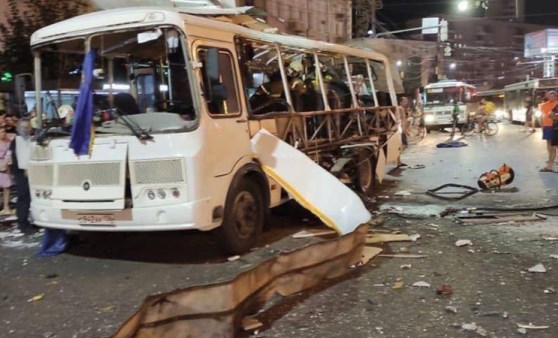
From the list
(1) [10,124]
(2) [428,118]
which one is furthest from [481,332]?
(2) [428,118]

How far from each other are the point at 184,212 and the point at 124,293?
3.14 feet

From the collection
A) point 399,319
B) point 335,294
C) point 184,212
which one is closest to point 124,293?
point 184,212

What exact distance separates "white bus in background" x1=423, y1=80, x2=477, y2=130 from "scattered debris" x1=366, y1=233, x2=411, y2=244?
2495cm

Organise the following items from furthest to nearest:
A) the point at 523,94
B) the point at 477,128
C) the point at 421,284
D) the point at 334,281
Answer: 1. the point at 523,94
2. the point at 477,128
3. the point at 334,281
4. the point at 421,284

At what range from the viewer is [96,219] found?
6082mm

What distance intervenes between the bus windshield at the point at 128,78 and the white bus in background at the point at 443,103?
87.1 feet

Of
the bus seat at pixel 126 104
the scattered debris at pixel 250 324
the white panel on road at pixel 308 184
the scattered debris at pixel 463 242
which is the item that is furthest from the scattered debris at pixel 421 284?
the bus seat at pixel 126 104

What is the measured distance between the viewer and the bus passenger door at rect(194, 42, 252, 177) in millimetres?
6020

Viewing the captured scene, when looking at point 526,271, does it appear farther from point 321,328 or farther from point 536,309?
point 321,328

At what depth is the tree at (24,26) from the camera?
38.8 ft

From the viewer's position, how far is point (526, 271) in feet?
18.9

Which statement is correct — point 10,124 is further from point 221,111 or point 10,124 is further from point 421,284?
point 421,284

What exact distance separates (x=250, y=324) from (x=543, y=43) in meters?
67.1

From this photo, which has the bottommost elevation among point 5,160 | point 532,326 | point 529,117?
point 532,326
